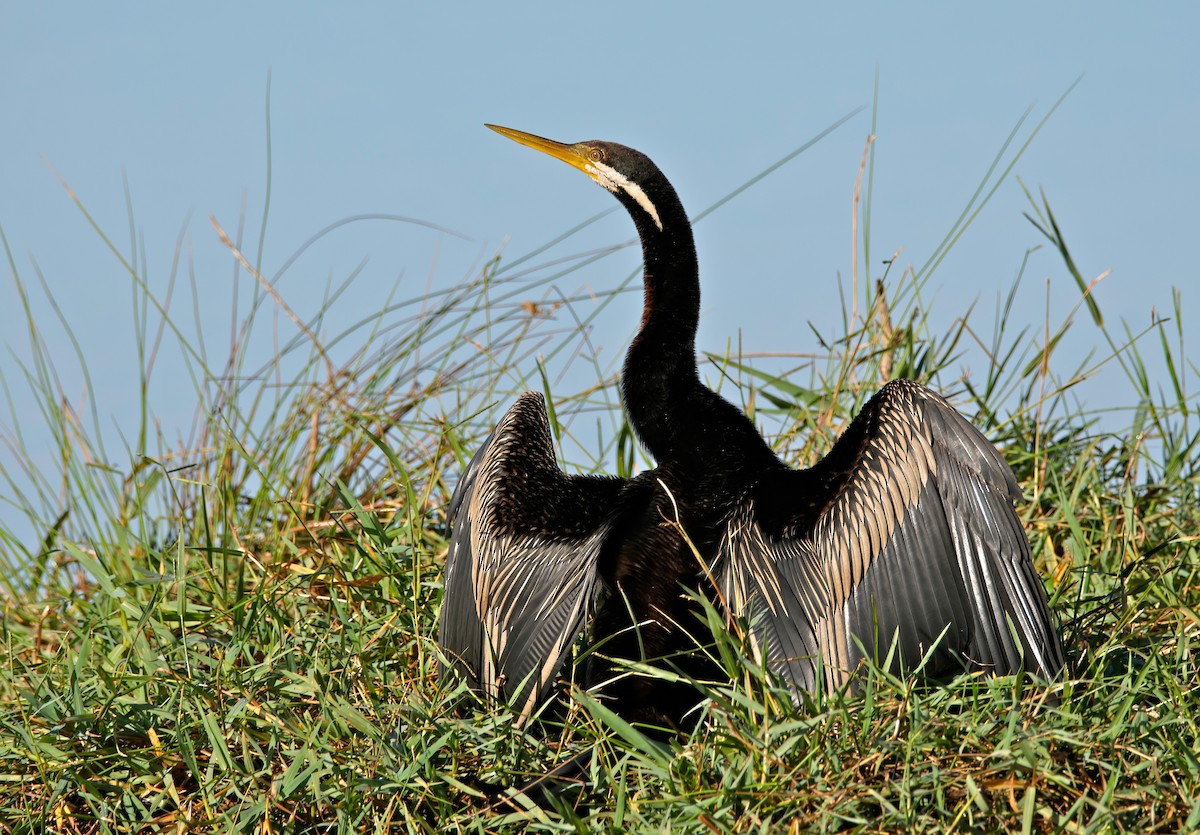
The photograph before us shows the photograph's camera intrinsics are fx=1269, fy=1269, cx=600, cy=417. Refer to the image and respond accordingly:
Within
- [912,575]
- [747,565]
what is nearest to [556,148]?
[747,565]

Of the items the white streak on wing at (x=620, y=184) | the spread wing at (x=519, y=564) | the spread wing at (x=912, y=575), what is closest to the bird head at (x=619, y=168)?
the white streak on wing at (x=620, y=184)

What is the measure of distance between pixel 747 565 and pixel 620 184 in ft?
4.39

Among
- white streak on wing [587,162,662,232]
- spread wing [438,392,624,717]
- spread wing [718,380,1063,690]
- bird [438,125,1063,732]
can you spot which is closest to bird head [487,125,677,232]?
white streak on wing [587,162,662,232]

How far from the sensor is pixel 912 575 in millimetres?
3121

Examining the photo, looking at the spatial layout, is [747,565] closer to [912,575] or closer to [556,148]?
[912,575]

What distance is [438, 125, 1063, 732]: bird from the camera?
10.2 ft

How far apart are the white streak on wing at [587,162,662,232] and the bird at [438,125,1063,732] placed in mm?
411

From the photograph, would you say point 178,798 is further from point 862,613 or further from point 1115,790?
point 1115,790

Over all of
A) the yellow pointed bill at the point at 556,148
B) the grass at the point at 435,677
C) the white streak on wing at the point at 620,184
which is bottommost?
the grass at the point at 435,677

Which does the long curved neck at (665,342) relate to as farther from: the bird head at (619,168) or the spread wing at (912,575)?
the spread wing at (912,575)

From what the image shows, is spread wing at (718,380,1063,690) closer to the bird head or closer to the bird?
the bird

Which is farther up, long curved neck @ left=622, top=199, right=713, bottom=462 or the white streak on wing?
the white streak on wing

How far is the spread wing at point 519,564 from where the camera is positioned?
10.6 feet

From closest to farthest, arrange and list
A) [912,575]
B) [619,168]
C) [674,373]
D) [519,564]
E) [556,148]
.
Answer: [912,575] < [519,564] < [674,373] < [619,168] < [556,148]
